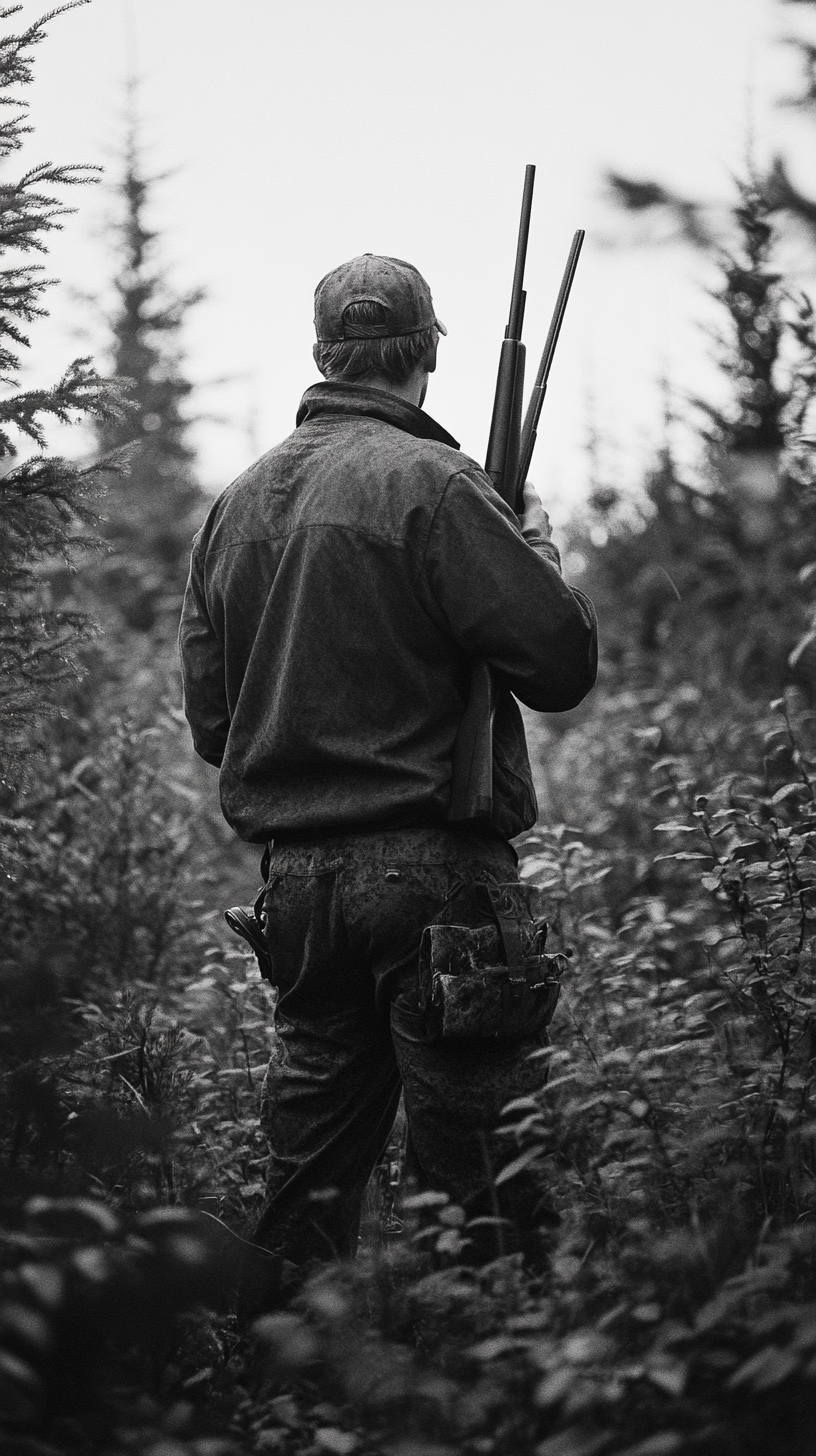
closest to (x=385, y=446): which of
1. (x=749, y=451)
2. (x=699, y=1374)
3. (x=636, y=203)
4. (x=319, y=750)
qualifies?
(x=319, y=750)

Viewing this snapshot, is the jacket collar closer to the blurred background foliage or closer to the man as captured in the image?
the man

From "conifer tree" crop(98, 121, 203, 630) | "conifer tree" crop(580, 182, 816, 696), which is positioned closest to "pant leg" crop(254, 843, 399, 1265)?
"conifer tree" crop(580, 182, 816, 696)

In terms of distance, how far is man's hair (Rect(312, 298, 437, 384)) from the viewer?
3441 mm

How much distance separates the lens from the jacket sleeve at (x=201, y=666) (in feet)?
12.0

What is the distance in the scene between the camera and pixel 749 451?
10.8 m

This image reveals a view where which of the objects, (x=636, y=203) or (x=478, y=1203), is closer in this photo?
(x=636, y=203)

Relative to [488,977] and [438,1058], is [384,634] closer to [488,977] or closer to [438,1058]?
[488,977]

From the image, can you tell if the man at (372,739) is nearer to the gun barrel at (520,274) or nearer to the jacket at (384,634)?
the jacket at (384,634)

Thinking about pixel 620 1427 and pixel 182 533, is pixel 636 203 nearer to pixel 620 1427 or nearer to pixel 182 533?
pixel 620 1427

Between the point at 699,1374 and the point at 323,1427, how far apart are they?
2.92 feet

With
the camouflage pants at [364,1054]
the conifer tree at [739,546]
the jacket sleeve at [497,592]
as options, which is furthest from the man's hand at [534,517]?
the conifer tree at [739,546]

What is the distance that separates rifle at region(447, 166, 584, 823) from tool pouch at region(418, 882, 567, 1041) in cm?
26

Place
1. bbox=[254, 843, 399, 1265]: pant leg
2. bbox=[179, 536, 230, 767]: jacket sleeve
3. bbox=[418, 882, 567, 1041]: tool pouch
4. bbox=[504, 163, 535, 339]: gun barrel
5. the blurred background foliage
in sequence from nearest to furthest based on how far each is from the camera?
the blurred background foliage < bbox=[418, 882, 567, 1041]: tool pouch < bbox=[254, 843, 399, 1265]: pant leg < bbox=[179, 536, 230, 767]: jacket sleeve < bbox=[504, 163, 535, 339]: gun barrel

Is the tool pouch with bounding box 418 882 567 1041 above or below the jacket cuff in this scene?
below
